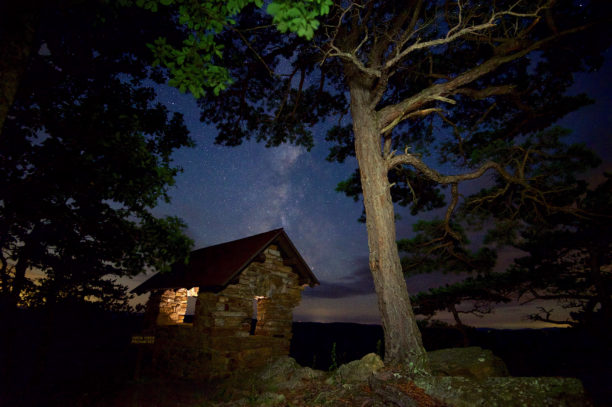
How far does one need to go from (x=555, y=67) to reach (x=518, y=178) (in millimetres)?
3289

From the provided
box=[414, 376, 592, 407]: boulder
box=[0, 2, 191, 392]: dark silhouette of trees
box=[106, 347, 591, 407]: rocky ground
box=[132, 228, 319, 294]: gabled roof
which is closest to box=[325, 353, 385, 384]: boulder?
box=[106, 347, 591, 407]: rocky ground

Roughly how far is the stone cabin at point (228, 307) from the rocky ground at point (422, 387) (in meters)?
3.39

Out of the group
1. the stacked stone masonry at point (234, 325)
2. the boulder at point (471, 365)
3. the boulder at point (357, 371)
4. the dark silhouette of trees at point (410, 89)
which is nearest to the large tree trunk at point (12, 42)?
the dark silhouette of trees at point (410, 89)

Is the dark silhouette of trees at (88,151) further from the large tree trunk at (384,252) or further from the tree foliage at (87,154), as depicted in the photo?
the large tree trunk at (384,252)

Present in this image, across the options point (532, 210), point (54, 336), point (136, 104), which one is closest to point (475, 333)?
point (532, 210)

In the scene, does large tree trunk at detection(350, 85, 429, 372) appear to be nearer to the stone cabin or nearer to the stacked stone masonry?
the stone cabin

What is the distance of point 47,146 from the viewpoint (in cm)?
541

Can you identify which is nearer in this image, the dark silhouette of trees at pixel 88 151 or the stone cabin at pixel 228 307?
the dark silhouette of trees at pixel 88 151

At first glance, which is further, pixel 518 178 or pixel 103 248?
pixel 518 178

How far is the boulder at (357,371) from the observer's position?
4823 millimetres

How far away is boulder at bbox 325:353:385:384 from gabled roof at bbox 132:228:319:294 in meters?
5.96

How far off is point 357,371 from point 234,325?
701cm

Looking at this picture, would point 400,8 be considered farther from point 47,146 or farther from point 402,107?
point 47,146

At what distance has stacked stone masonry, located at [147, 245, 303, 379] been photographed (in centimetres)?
1002
